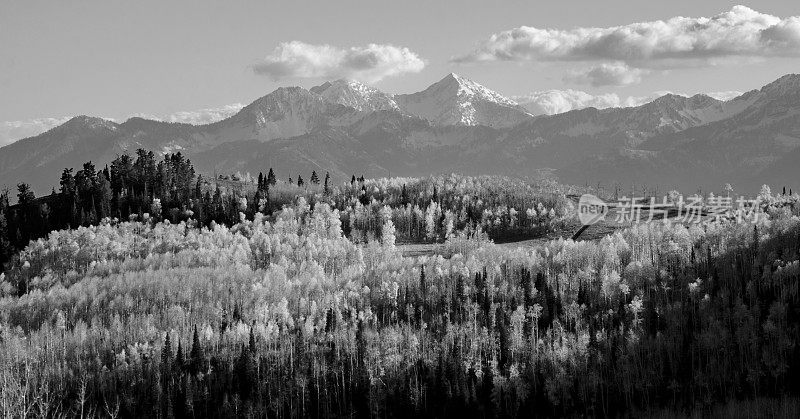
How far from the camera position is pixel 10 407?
195375 millimetres
